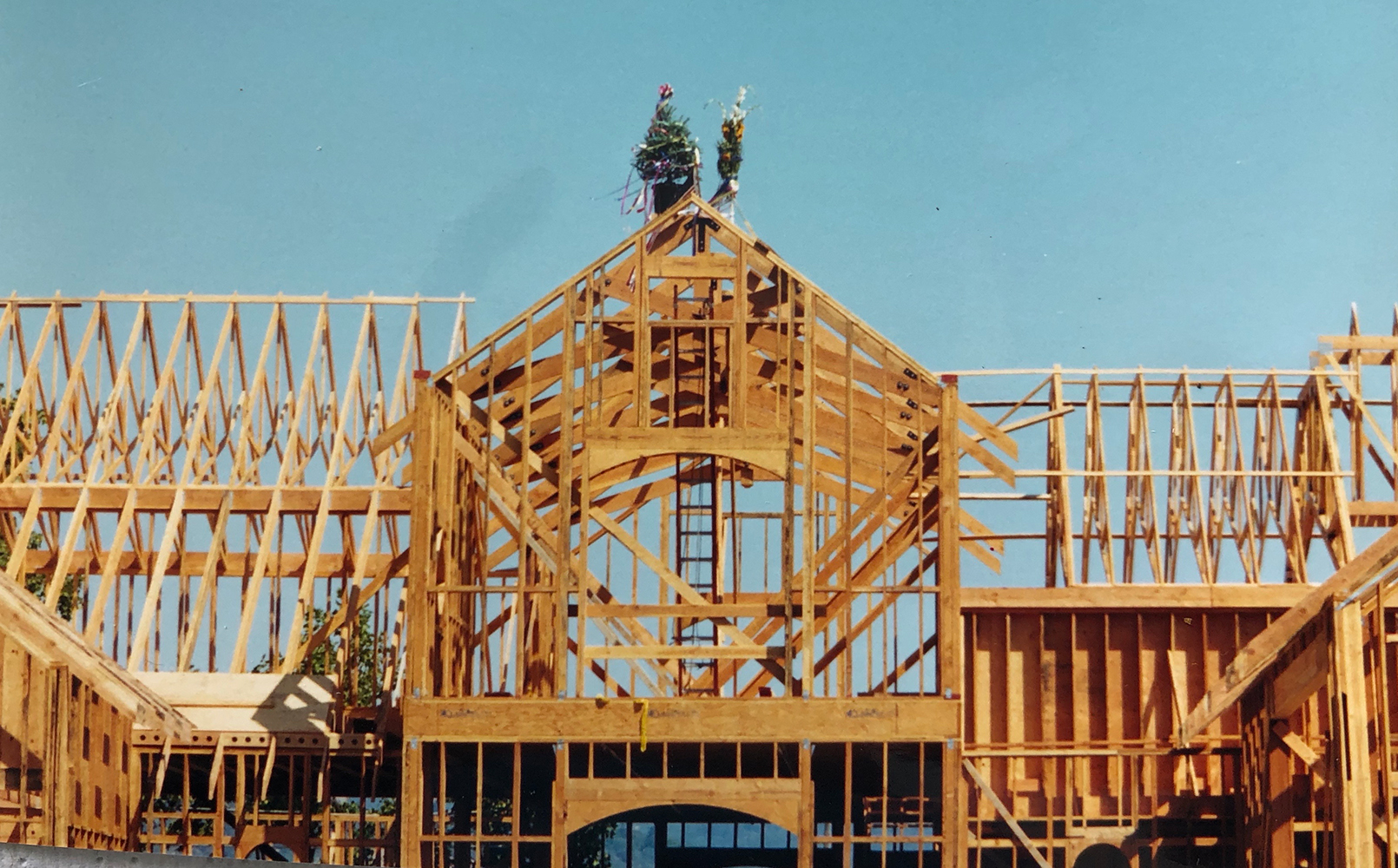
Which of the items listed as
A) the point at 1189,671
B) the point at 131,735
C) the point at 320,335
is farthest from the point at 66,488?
the point at 1189,671

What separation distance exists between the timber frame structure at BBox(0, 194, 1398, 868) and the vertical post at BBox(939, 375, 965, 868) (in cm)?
4

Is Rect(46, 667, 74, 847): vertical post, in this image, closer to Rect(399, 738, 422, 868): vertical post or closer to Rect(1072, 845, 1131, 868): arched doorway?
Rect(399, 738, 422, 868): vertical post

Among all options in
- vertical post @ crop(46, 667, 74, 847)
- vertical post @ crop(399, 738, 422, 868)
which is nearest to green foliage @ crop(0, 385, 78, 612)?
vertical post @ crop(46, 667, 74, 847)

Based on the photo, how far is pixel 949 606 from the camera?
23312 mm

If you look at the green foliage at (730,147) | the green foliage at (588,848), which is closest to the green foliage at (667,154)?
the green foliage at (730,147)

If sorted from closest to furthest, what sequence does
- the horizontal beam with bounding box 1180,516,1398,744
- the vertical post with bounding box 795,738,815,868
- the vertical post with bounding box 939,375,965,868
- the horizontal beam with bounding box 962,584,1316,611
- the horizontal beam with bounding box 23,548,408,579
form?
the vertical post with bounding box 795,738,815,868
the vertical post with bounding box 939,375,965,868
the horizontal beam with bounding box 1180,516,1398,744
the horizontal beam with bounding box 962,584,1316,611
the horizontal beam with bounding box 23,548,408,579

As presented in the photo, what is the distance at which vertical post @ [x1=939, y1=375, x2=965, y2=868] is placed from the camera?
22.8 meters

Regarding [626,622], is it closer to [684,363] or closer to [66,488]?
[684,363]

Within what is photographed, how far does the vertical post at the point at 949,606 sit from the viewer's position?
22.8m

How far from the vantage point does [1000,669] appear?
28.7 m

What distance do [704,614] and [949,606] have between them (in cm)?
285

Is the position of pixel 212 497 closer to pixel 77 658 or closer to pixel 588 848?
pixel 77 658

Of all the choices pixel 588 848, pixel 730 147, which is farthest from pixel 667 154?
Result: pixel 588 848

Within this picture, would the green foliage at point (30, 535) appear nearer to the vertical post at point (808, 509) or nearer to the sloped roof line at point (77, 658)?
the sloped roof line at point (77, 658)
